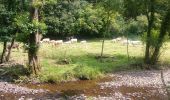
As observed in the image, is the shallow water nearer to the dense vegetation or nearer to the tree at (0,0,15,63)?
the dense vegetation

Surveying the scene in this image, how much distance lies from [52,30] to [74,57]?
1783 centimetres

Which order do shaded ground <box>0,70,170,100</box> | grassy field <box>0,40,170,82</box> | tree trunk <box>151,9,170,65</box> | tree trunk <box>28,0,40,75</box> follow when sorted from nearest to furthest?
shaded ground <box>0,70,170,100</box> < tree trunk <box>28,0,40,75</box> < grassy field <box>0,40,170,82</box> < tree trunk <box>151,9,170,65</box>

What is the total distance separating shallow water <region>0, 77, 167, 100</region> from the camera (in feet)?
70.3

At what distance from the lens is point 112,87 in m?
24.6

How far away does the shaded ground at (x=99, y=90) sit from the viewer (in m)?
21.4

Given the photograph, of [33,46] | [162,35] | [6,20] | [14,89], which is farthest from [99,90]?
[162,35]

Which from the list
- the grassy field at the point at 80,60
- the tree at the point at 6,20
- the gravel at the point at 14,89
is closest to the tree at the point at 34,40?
the grassy field at the point at 80,60

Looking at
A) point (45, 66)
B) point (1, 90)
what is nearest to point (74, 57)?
point (45, 66)

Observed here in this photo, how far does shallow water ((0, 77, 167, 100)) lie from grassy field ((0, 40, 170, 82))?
1.08 metres

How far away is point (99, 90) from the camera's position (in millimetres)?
23531

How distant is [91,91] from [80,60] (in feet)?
31.3

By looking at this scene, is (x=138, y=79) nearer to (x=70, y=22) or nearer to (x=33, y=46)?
(x=33, y=46)

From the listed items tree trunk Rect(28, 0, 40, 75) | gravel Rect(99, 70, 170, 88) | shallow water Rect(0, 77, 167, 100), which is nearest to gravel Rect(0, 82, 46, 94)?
shallow water Rect(0, 77, 167, 100)

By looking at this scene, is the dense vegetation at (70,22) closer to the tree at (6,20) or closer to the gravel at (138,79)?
the tree at (6,20)
